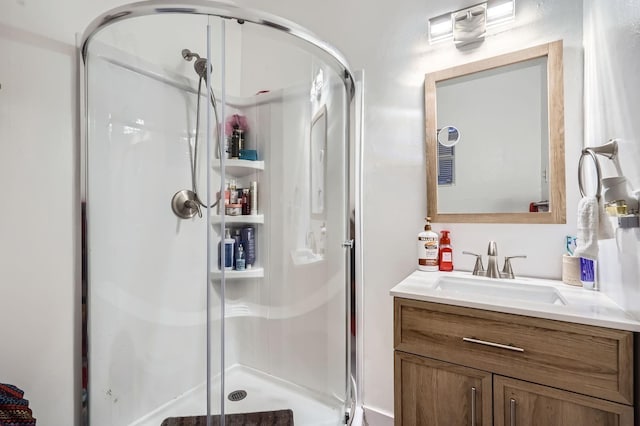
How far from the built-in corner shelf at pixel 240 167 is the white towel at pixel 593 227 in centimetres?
116

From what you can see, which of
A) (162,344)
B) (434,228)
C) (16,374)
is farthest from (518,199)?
(16,374)

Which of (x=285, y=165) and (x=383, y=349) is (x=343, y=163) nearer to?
(x=285, y=165)

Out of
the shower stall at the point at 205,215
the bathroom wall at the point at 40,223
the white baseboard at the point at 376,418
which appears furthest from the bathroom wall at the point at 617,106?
the bathroom wall at the point at 40,223

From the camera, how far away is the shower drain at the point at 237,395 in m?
1.20

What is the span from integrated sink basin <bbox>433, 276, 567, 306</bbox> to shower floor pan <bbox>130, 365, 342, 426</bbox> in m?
0.78

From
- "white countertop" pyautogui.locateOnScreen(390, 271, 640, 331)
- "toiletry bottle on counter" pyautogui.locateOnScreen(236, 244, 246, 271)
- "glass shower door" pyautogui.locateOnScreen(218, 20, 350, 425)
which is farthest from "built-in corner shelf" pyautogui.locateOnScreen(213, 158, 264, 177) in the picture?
"white countertop" pyautogui.locateOnScreen(390, 271, 640, 331)

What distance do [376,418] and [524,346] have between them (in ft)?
3.19

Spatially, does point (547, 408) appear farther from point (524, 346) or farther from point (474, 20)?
point (474, 20)

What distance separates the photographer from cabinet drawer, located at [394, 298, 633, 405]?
77cm

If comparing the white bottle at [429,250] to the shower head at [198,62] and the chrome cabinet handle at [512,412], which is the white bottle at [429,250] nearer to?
the chrome cabinet handle at [512,412]

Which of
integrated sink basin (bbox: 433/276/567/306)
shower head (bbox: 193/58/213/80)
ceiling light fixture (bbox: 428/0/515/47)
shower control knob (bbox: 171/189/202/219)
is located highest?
ceiling light fixture (bbox: 428/0/515/47)

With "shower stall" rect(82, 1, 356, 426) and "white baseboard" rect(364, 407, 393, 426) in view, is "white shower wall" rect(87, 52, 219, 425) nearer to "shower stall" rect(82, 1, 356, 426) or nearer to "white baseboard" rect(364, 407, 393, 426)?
"shower stall" rect(82, 1, 356, 426)

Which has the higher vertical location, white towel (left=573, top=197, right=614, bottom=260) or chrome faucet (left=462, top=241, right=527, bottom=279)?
white towel (left=573, top=197, right=614, bottom=260)

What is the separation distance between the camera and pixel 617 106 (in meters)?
0.89
